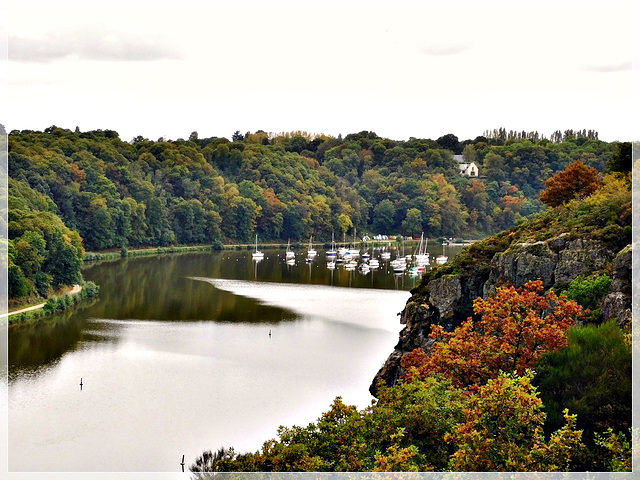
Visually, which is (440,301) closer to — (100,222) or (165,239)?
(100,222)

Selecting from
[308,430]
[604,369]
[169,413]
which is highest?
[604,369]

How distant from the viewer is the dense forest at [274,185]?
2598 inches

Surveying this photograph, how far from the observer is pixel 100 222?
64.2m

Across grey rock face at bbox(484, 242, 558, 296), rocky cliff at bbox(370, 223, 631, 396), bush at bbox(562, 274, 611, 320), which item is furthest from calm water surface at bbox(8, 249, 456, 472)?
bush at bbox(562, 274, 611, 320)

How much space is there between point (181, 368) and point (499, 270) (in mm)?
10520

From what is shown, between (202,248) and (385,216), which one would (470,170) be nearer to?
(385,216)

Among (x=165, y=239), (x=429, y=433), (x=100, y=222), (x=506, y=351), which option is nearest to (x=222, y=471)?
(x=429, y=433)

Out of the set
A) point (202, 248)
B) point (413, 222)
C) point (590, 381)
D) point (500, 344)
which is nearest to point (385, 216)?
point (413, 222)

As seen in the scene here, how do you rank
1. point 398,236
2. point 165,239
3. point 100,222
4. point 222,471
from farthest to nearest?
point 398,236 → point 165,239 → point 100,222 → point 222,471

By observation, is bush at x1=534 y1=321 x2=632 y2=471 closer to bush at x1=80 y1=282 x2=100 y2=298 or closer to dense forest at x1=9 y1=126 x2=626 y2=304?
bush at x1=80 y1=282 x2=100 y2=298

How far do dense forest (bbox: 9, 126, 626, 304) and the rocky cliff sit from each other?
28373mm

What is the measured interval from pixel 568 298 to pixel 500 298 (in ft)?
11.9

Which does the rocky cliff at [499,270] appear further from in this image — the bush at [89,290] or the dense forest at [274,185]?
the dense forest at [274,185]

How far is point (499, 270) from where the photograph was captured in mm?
23750
